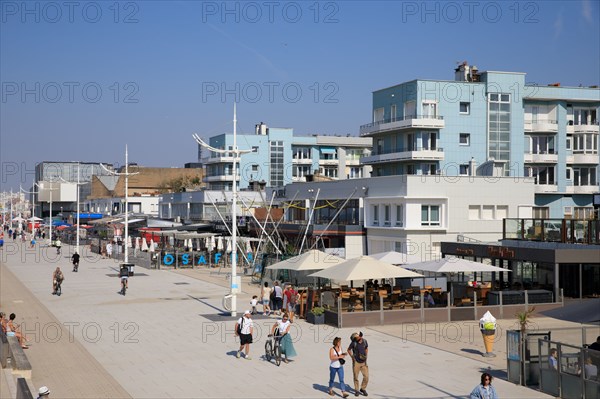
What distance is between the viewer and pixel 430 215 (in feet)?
147

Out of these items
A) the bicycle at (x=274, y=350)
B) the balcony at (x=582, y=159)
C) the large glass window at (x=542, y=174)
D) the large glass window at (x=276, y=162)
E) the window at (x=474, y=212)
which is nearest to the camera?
the bicycle at (x=274, y=350)

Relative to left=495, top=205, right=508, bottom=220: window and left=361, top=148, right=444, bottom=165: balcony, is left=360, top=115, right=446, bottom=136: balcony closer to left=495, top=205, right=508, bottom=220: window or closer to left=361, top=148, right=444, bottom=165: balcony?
left=361, top=148, right=444, bottom=165: balcony

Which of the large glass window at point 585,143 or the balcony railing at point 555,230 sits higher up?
the large glass window at point 585,143

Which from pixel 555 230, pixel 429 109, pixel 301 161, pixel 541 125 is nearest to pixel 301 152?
pixel 301 161

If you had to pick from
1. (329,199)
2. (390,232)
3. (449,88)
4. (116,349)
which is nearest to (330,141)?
(449,88)

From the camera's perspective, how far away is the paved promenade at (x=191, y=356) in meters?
17.6

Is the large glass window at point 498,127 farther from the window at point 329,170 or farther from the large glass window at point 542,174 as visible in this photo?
the window at point 329,170

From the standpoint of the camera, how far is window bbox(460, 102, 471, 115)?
62.9 meters

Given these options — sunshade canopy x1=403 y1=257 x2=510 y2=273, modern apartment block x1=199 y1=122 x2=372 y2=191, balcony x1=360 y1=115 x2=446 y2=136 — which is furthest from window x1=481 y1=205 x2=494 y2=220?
modern apartment block x1=199 y1=122 x2=372 y2=191

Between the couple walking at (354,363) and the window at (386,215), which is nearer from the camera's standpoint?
the couple walking at (354,363)

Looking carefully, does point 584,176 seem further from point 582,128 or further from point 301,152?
point 301,152

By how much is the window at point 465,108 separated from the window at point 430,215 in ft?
66.1

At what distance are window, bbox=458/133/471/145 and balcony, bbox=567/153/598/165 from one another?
9.21 m

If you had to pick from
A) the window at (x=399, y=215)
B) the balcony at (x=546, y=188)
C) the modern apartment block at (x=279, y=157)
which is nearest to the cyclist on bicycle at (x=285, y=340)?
the window at (x=399, y=215)
